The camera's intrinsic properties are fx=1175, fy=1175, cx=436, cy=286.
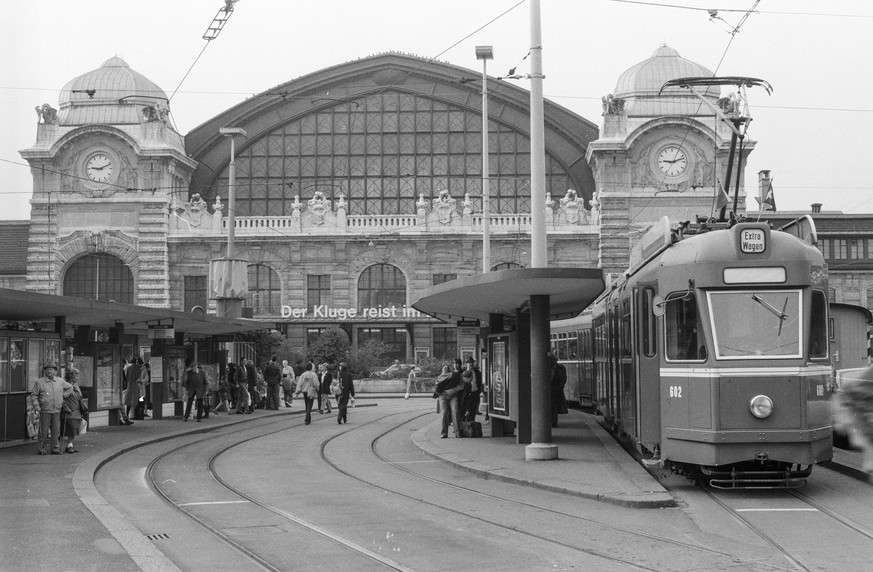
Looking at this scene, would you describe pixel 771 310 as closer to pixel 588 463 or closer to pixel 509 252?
pixel 588 463

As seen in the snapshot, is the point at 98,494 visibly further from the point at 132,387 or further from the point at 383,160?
the point at 383,160

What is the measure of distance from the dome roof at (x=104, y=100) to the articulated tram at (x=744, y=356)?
63490mm

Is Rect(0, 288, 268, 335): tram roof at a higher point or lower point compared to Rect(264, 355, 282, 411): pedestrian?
higher

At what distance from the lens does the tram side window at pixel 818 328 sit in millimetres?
13876

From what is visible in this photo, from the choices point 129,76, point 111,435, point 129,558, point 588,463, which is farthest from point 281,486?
point 129,76

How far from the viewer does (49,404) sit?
63.4ft

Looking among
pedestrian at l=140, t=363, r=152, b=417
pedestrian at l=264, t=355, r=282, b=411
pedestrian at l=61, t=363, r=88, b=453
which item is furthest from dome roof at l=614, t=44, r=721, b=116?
pedestrian at l=61, t=363, r=88, b=453

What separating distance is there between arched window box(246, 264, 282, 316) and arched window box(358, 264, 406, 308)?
515cm

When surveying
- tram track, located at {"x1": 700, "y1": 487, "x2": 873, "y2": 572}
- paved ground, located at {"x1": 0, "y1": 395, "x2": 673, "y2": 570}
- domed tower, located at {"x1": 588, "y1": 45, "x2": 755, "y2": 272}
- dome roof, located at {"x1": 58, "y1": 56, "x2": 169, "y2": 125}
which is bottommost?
tram track, located at {"x1": 700, "y1": 487, "x2": 873, "y2": 572}

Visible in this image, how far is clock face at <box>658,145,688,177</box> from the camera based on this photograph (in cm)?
7100

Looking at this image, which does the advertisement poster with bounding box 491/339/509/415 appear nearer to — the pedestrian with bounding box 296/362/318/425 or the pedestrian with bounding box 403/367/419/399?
the pedestrian with bounding box 296/362/318/425

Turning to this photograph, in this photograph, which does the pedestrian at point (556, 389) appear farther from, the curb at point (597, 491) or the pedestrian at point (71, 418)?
the pedestrian at point (71, 418)

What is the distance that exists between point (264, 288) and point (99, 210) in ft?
37.2

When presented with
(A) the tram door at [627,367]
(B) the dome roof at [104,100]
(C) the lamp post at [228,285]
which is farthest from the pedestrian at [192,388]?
(B) the dome roof at [104,100]
